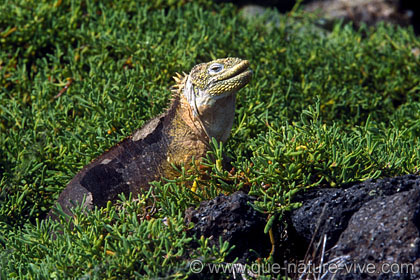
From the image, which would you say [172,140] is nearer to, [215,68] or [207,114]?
[207,114]

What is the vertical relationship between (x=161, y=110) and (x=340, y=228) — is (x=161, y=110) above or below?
above

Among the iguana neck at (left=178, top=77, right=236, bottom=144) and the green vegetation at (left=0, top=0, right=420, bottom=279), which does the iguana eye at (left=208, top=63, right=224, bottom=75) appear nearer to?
the iguana neck at (left=178, top=77, right=236, bottom=144)

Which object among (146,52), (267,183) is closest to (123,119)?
(146,52)

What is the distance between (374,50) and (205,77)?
290cm

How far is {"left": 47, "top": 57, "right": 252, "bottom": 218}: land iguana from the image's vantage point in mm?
3859

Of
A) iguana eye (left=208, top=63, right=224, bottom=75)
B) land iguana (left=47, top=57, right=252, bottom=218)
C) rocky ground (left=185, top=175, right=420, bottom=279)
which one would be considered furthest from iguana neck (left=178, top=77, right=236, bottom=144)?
rocky ground (left=185, top=175, right=420, bottom=279)

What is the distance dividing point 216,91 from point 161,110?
3.07 ft

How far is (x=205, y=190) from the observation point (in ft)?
11.8

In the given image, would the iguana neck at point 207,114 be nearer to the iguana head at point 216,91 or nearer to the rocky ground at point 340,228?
the iguana head at point 216,91

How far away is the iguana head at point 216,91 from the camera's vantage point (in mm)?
3859

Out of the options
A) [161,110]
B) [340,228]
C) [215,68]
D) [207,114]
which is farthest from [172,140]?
[340,228]

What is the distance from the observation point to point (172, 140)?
13.1ft

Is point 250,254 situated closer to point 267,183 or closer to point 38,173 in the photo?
point 267,183

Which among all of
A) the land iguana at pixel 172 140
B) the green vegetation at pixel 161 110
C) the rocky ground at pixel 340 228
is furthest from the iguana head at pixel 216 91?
the rocky ground at pixel 340 228
